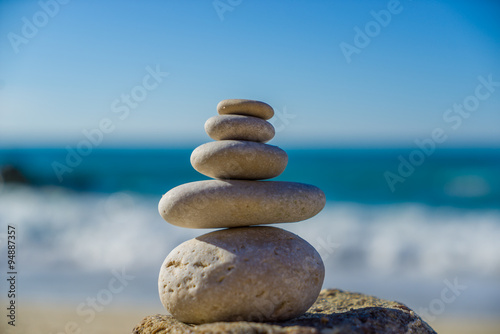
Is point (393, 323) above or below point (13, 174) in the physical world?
below

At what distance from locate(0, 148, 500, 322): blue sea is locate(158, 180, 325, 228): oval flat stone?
365 centimetres

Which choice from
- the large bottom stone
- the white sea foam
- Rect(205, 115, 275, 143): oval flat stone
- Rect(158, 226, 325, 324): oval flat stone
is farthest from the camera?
the white sea foam

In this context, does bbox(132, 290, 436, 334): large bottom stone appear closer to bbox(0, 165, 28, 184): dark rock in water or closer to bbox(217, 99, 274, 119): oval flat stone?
bbox(217, 99, 274, 119): oval flat stone

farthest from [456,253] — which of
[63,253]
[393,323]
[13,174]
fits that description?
[13,174]

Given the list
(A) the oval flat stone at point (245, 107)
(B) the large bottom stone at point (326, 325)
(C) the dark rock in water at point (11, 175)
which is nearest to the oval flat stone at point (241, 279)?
(B) the large bottom stone at point (326, 325)

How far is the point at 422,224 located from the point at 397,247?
3.48m

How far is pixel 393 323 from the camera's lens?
11.2 ft

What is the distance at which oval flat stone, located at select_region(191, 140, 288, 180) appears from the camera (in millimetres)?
3479

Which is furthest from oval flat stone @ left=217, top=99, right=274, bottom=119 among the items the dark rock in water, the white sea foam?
the dark rock in water

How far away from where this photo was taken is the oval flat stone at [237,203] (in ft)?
11.1

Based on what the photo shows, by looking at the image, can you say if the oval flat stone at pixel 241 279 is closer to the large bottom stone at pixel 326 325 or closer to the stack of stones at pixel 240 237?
the stack of stones at pixel 240 237

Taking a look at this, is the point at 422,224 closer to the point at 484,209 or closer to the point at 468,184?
the point at 484,209

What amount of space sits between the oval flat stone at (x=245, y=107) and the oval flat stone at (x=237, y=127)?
7 cm

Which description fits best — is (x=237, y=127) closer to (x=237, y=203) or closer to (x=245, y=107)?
(x=245, y=107)
